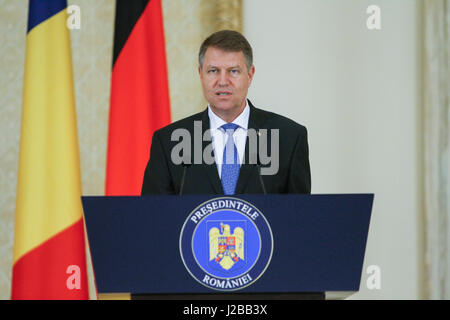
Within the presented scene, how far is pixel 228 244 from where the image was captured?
6.13 feet

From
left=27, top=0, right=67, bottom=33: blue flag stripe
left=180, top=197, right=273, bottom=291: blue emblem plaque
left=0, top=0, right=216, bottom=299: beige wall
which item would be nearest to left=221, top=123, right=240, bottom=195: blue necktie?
left=180, top=197, right=273, bottom=291: blue emblem plaque

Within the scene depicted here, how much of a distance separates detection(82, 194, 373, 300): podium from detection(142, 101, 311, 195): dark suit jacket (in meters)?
0.40

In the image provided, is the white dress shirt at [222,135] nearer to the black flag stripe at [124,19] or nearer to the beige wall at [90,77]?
the black flag stripe at [124,19]

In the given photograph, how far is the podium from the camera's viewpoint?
1878mm

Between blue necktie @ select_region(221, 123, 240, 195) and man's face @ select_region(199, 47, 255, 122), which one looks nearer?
blue necktie @ select_region(221, 123, 240, 195)

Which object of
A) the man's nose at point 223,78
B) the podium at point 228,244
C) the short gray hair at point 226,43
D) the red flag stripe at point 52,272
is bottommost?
the red flag stripe at point 52,272

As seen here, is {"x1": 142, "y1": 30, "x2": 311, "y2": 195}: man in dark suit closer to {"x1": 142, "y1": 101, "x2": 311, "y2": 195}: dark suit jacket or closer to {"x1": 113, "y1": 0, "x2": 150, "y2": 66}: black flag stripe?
{"x1": 142, "y1": 101, "x2": 311, "y2": 195}: dark suit jacket

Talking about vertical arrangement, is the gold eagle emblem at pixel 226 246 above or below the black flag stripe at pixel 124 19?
below

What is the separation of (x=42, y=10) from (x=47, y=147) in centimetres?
85

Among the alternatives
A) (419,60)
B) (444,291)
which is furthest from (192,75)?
(444,291)

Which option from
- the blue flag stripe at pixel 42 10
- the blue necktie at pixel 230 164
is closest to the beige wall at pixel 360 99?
the blue flag stripe at pixel 42 10

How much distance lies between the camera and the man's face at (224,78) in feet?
8.03

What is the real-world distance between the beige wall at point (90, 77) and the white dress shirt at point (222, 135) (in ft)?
6.50
